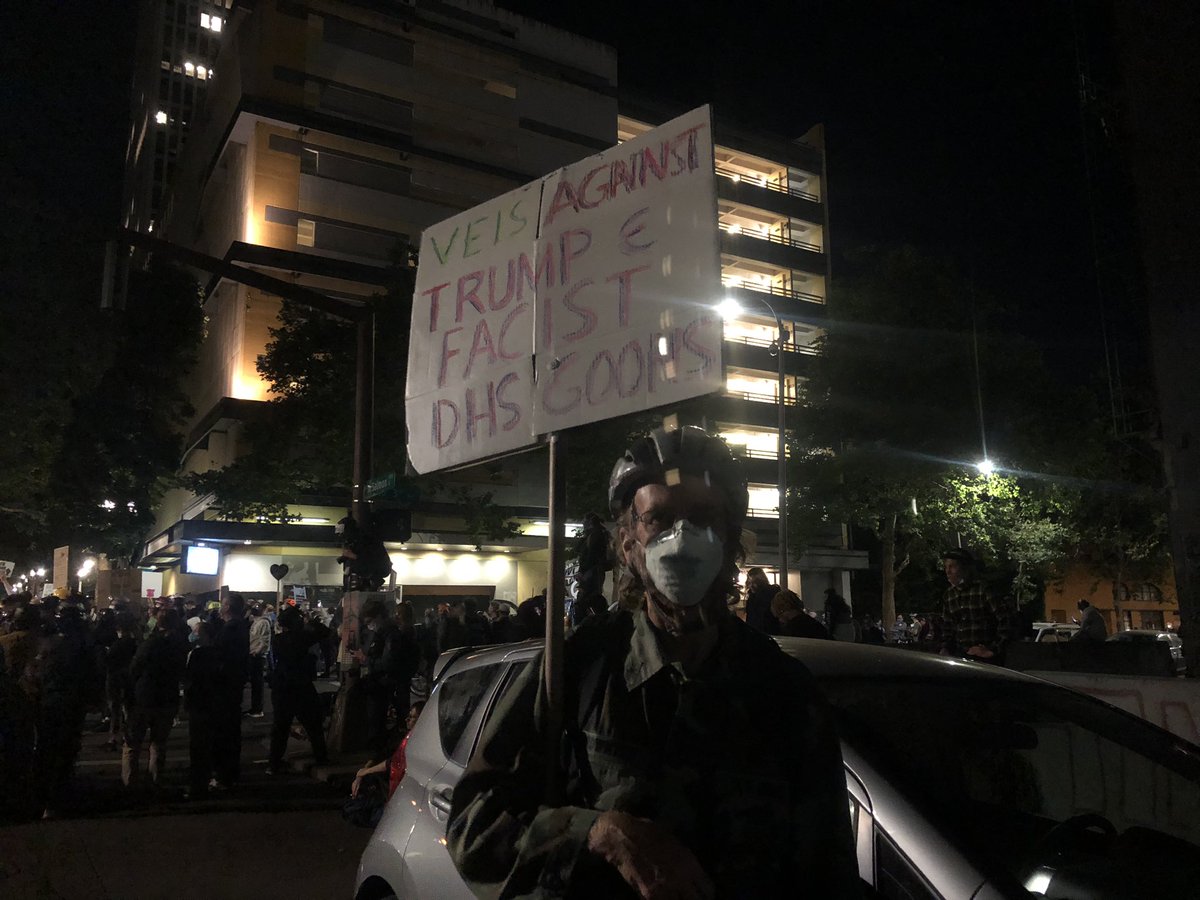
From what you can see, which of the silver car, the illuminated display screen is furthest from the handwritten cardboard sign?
the illuminated display screen

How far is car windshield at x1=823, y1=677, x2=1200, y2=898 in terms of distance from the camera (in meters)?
2.61

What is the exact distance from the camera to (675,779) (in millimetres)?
1541

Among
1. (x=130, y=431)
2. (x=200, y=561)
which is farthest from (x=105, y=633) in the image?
(x=130, y=431)

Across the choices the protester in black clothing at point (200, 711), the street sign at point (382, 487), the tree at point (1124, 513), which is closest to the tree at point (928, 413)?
the tree at point (1124, 513)

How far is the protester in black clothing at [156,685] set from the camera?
9.15 meters

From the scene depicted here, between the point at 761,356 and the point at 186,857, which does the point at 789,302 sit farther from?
the point at 186,857

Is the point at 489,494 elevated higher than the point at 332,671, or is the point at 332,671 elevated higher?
the point at 489,494

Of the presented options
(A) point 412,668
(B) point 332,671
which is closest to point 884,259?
(B) point 332,671

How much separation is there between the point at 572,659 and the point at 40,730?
8884 mm

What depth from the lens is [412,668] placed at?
1065cm

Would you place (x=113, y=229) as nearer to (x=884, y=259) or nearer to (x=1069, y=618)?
(x=884, y=259)

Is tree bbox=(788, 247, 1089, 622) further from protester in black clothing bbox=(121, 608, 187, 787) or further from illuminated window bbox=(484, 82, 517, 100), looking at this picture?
protester in black clothing bbox=(121, 608, 187, 787)

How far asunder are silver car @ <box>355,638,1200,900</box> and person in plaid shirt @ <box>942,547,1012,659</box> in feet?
10.8

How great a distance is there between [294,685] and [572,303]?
344 inches
